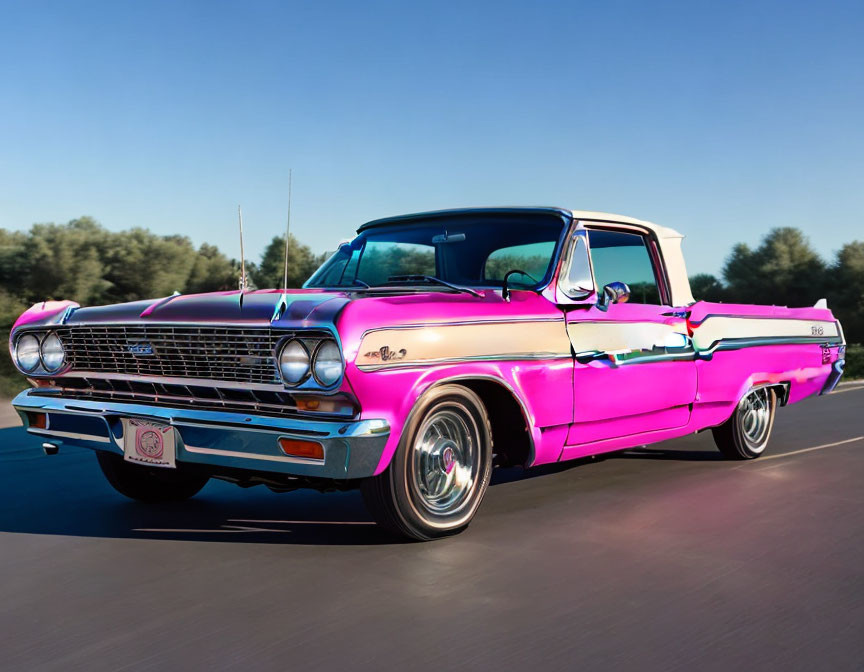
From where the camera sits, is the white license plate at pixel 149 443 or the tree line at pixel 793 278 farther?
the tree line at pixel 793 278

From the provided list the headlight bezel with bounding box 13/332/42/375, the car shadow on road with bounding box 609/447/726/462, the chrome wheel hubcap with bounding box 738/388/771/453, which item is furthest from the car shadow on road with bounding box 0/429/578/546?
the chrome wheel hubcap with bounding box 738/388/771/453

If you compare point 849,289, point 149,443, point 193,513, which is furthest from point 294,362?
point 849,289

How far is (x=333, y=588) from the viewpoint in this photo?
161 inches

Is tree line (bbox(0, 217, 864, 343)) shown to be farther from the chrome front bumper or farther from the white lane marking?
the chrome front bumper

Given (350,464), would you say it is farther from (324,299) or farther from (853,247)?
(853,247)

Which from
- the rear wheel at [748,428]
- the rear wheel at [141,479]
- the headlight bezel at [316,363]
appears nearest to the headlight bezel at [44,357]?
the rear wheel at [141,479]

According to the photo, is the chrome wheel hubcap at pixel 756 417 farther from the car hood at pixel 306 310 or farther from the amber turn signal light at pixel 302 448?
the amber turn signal light at pixel 302 448

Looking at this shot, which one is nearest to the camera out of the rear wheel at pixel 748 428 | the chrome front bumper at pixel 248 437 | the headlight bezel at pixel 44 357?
the chrome front bumper at pixel 248 437

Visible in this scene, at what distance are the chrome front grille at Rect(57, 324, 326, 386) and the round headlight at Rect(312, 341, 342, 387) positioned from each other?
0.06 meters

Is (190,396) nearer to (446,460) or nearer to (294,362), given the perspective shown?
(294,362)

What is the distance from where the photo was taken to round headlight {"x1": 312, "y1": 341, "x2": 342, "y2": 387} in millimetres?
4387

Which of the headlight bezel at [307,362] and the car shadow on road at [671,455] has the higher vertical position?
the headlight bezel at [307,362]

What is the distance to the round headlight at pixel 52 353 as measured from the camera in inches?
217

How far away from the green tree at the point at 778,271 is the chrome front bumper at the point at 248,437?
206ft
